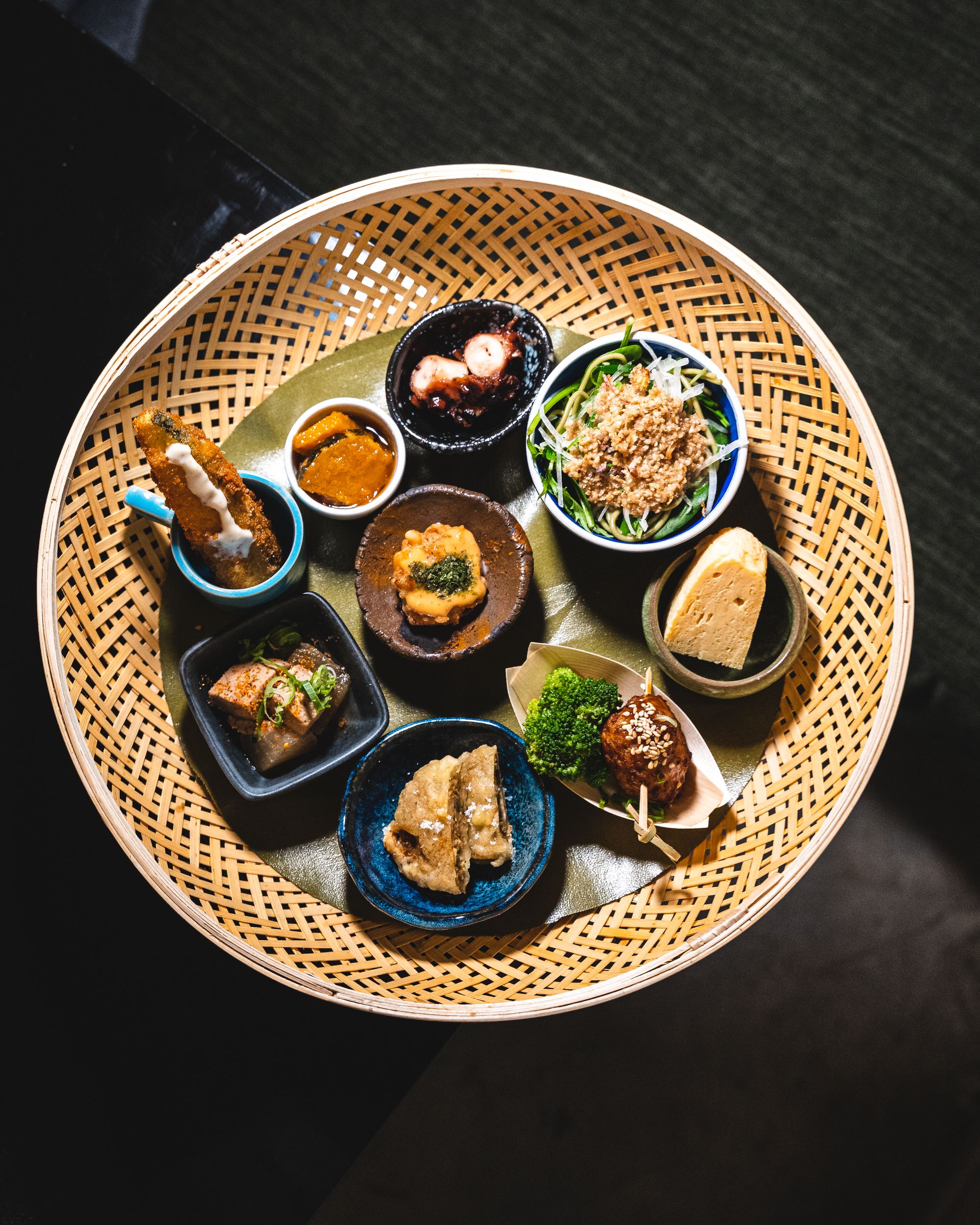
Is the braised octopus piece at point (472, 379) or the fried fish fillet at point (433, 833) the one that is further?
the braised octopus piece at point (472, 379)

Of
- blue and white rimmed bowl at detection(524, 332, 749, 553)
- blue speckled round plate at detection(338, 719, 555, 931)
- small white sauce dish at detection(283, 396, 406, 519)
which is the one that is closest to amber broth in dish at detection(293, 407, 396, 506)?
small white sauce dish at detection(283, 396, 406, 519)

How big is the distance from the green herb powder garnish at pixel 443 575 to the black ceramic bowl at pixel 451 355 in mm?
357

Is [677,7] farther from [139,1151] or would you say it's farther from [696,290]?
[139,1151]

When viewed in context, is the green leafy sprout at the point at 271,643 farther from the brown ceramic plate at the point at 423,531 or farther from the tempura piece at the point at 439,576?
the tempura piece at the point at 439,576

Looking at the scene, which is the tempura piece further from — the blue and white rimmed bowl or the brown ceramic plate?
the blue and white rimmed bowl

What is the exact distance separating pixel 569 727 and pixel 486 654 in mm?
401

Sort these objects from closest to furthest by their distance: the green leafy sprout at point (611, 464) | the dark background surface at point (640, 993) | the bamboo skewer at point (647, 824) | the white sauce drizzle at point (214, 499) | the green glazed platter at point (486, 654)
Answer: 1. the white sauce drizzle at point (214, 499)
2. the bamboo skewer at point (647, 824)
3. the green leafy sprout at point (611, 464)
4. the green glazed platter at point (486, 654)
5. the dark background surface at point (640, 993)

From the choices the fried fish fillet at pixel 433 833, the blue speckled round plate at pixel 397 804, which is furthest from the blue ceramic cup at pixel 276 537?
the fried fish fillet at pixel 433 833

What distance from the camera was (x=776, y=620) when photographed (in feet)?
8.52

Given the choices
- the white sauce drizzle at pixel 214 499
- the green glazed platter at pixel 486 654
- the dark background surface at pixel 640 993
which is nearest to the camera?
the white sauce drizzle at pixel 214 499

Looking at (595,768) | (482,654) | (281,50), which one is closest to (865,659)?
(595,768)

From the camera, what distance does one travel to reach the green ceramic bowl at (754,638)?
2.48 metres

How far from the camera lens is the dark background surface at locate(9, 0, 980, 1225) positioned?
9.48ft

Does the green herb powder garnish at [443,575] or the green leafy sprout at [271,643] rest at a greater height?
the green herb powder garnish at [443,575]
